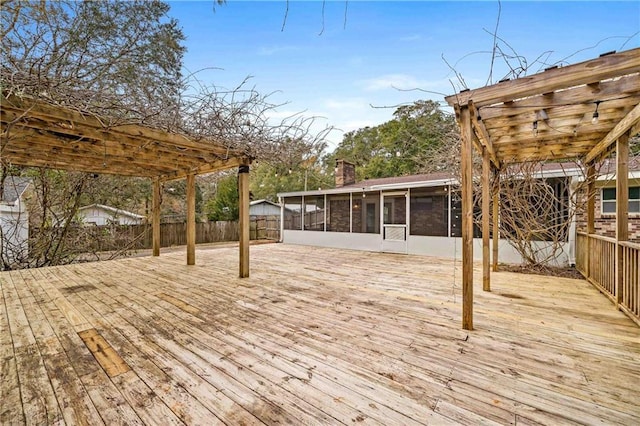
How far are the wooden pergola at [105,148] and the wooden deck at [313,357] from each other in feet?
6.34

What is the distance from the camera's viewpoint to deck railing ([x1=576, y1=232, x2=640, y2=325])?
2807 millimetres

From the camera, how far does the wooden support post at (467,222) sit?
8.64 feet

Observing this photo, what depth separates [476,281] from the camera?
4574 mm

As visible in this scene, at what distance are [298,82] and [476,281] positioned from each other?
4.79 m

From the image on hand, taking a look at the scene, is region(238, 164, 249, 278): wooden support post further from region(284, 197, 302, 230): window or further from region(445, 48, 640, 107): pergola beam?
region(284, 197, 302, 230): window

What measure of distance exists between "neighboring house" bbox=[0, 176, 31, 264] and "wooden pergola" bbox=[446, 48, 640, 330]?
9123 mm

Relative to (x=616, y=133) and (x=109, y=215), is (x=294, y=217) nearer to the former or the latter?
(x=109, y=215)

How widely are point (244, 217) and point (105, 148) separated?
2.35m

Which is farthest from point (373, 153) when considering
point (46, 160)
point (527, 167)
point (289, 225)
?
point (46, 160)

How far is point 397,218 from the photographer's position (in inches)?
333

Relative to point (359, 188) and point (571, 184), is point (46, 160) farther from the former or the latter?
point (571, 184)

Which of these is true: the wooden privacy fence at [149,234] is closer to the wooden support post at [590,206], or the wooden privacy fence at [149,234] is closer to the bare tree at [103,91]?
the bare tree at [103,91]

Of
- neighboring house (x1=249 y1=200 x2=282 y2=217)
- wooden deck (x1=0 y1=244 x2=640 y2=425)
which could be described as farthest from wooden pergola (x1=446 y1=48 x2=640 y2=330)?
neighboring house (x1=249 y1=200 x2=282 y2=217)

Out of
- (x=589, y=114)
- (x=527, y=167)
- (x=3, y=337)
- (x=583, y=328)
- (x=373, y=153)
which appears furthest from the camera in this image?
(x=373, y=153)
